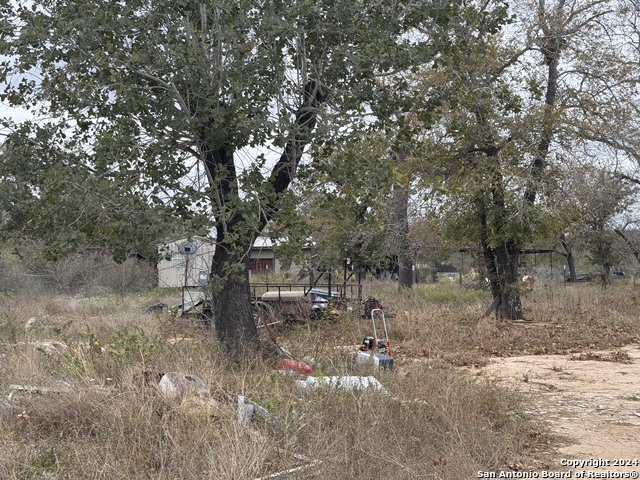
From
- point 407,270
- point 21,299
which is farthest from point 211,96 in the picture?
point 407,270

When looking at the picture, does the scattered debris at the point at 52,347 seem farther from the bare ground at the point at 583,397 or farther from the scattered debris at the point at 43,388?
the bare ground at the point at 583,397

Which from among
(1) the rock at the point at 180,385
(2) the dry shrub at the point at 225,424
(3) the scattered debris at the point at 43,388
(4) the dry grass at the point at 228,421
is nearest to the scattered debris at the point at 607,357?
(4) the dry grass at the point at 228,421

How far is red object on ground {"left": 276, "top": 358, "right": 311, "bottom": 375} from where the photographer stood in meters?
8.00

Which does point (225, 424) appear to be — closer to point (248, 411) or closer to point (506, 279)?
point (248, 411)

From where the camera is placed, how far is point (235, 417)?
5969 millimetres

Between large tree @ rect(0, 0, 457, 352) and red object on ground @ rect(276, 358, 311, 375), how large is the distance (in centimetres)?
115

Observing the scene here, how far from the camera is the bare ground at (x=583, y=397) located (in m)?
6.33

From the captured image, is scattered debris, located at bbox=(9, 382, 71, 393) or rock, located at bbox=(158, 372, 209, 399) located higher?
rock, located at bbox=(158, 372, 209, 399)

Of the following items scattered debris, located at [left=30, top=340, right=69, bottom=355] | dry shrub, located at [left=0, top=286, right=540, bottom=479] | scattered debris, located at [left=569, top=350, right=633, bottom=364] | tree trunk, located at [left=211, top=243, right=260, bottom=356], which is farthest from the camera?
scattered debris, located at [left=569, top=350, right=633, bottom=364]

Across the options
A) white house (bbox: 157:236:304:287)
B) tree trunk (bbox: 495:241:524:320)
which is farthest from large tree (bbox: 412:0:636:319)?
white house (bbox: 157:236:304:287)

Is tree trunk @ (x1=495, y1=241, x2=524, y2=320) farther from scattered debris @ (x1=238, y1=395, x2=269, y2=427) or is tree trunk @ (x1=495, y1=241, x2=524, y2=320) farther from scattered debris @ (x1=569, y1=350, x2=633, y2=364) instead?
scattered debris @ (x1=238, y1=395, x2=269, y2=427)

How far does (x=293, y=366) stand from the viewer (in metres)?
8.09

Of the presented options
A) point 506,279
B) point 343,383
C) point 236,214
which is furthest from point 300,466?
point 506,279

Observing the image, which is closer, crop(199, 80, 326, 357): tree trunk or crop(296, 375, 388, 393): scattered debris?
crop(296, 375, 388, 393): scattered debris
